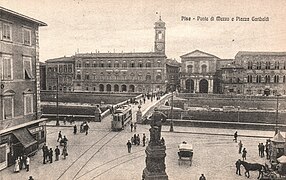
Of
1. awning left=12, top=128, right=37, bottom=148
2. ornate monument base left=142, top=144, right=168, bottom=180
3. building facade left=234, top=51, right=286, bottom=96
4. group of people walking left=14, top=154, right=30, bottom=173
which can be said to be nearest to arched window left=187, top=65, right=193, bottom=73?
building facade left=234, top=51, right=286, bottom=96

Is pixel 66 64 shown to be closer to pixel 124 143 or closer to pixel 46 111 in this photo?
pixel 46 111

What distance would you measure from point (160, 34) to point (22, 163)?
45858 millimetres

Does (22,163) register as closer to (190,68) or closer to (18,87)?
(18,87)

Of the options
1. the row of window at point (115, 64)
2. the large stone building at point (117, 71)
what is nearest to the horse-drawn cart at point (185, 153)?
the large stone building at point (117, 71)

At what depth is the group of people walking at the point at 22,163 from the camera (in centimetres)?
1455

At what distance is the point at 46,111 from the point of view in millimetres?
40938

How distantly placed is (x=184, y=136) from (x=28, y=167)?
1241 centimetres

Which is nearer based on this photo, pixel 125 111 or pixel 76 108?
pixel 125 111

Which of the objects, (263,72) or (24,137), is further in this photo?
(263,72)

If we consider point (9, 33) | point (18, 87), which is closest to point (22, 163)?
point (18, 87)

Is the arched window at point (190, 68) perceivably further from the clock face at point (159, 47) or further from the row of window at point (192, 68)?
the clock face at point (159, 47)

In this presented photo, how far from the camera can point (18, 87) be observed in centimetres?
1576

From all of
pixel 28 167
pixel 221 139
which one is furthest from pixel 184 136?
pixel 28 167

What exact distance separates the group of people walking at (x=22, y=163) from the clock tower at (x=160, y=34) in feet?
144
